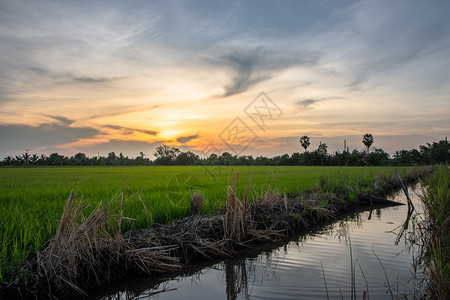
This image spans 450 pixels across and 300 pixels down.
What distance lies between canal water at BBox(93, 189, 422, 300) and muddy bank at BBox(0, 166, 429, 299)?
24cm

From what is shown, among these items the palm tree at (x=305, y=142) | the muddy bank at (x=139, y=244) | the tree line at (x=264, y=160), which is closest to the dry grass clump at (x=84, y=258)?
the muddy bank at (x=139, y=244)

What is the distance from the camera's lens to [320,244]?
556cm

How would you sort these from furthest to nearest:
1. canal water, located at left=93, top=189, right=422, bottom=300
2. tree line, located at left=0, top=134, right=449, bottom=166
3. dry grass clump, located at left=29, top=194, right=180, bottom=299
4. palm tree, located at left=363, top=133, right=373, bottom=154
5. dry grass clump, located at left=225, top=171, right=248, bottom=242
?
palm tree, located at left=363, top=133, right=373, bottom=154, tree line, located at left=0, top=134, right=449, bottom=166, dry grass clump, located at left=225, top=171, right=248, bottom=242, canal water, located at left=93, top=189, right=422, bottom=300, dry grass clump, located at left=29, top=194, right=180, bottom=299

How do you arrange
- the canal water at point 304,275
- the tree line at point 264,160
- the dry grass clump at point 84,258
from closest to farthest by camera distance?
the dry grass clump at point 84,258, the canal water at point 304,275, the tree line at point 264,160

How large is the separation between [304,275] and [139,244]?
2446 millimetres

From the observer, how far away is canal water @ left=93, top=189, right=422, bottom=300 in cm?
356

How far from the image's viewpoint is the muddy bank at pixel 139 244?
10.7 ft

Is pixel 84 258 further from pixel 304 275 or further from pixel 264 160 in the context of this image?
pixel 264 160

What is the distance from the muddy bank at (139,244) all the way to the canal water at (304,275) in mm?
245

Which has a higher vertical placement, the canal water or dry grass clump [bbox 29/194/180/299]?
dry grass clump [bbox 29/194/180/299]

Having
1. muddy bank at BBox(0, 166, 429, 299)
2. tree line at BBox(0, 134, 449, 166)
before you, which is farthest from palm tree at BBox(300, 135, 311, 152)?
muddy bank at BBox(0, 166, 429, 299)

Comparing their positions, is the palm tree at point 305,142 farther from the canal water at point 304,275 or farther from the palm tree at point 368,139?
the canal water at point 304,275

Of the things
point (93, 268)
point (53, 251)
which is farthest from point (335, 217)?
point (53, 251)

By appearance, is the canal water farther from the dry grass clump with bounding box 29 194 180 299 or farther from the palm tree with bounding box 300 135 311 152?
the palm tree with bounding box 300 135 311 152
